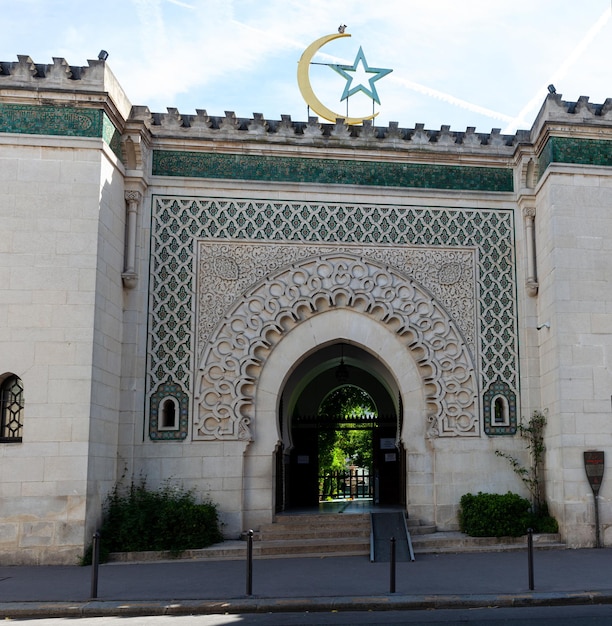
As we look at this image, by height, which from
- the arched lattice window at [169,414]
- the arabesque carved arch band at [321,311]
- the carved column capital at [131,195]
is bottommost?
the arched lattice window at [169,414]

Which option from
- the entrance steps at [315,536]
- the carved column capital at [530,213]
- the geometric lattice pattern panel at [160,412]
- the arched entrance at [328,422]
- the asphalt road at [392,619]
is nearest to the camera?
the asphalt road at [392,619]

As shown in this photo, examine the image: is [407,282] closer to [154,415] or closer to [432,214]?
[432,214]

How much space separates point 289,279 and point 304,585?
16.0 feet

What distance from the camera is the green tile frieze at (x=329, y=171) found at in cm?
1184

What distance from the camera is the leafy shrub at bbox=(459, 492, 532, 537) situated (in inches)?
424

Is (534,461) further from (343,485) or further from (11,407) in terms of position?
(343,485)

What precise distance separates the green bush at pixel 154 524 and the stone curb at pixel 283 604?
102 inches

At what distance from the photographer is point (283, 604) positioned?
288 inches

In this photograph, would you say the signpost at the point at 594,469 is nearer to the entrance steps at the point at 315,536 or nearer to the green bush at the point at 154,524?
the entrance steps at the point at 315,536

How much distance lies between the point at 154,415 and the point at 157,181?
11.6ft

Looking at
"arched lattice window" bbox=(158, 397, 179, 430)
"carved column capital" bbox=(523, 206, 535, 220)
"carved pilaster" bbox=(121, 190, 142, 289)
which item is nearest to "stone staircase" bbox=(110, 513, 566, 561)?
"arched lattice window" bbox=(158, 397, 179, 430)

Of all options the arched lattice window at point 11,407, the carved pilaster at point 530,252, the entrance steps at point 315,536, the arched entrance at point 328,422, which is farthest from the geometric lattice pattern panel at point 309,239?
the entrance steps at point 315,536

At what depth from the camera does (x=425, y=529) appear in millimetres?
11062

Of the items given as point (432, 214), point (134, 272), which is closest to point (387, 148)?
point (432, 214)
